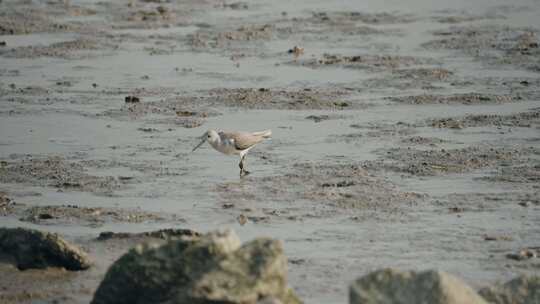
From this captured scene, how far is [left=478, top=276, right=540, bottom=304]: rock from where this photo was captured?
30.0 feet

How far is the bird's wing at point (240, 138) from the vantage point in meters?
14.9

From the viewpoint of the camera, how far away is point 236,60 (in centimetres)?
2216

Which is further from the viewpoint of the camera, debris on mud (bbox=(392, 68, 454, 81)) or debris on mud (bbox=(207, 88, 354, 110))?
debris on mud (bbox=(392, 68, 454, 81))

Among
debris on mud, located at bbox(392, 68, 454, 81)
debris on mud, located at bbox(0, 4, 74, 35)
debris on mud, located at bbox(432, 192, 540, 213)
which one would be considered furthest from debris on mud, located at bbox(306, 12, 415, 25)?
debris on mud, located at bbox(432, 192, 540, 213)

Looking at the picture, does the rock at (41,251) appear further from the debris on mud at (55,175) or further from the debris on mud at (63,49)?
the debris on mud at (63,49)

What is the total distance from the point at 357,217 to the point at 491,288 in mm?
3484

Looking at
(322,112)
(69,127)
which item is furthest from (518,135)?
(69,127)

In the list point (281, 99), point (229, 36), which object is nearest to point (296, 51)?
point (229, 36)

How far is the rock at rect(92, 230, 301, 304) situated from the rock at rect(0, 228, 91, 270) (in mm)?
1210

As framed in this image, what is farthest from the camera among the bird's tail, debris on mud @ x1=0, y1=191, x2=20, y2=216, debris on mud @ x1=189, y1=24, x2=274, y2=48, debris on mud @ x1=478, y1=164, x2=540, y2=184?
debris on mud @ x1=189, y1=24, x2=274, y2=48

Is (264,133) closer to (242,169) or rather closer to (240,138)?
(240,138)

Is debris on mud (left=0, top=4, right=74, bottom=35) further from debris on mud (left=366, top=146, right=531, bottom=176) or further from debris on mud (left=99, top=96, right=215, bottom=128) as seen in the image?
debris on mud (left=366, top=146, right=531, bottom=176)

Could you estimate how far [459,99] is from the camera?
18.6 m

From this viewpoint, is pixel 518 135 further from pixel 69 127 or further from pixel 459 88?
pixel 69 127
